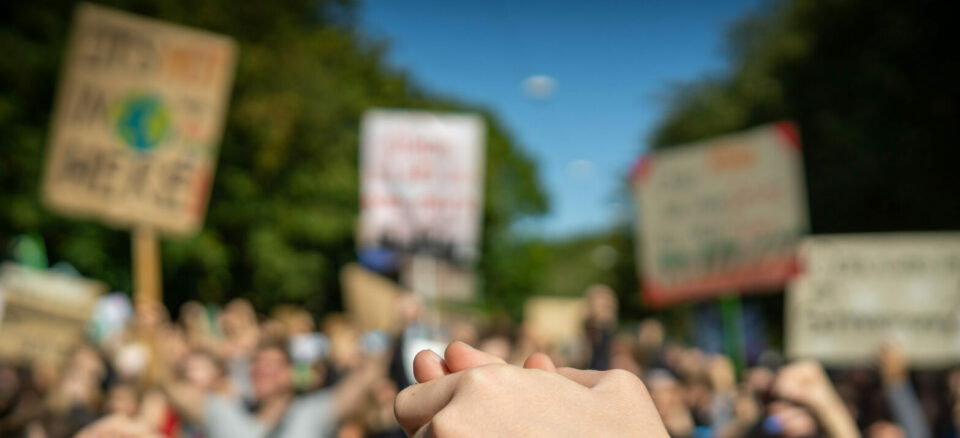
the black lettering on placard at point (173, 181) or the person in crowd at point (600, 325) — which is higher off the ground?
the black lettering on placard at point (173, 181)

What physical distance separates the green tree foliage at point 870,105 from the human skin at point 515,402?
17.6 m

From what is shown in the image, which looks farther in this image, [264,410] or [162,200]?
[162,200]

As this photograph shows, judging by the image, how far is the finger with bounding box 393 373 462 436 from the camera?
0.74 meters

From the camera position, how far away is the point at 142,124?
6.93 meters

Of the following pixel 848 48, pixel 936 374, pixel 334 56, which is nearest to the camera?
pixel 936 374

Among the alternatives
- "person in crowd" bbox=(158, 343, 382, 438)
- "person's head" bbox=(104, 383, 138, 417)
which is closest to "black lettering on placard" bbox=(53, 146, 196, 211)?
"person's head" bbox=(104, 383, 138, 417)

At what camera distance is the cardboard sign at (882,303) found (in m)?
6.47

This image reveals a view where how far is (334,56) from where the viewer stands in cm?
2486

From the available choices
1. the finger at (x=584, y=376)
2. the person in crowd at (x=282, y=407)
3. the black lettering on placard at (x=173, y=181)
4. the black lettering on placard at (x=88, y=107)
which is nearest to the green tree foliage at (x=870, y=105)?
the black lettering on placard at (x=173, y=181)

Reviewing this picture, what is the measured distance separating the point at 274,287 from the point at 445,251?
15147 mm

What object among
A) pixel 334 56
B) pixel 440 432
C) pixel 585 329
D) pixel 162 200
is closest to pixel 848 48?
pixel 334 56

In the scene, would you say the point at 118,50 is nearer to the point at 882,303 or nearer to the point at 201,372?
the point at 201,372

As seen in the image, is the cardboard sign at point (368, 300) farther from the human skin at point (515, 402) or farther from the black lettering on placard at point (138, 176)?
the human skin at point (515, 402)

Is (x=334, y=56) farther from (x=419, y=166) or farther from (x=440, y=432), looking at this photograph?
(x=440, y=432)
